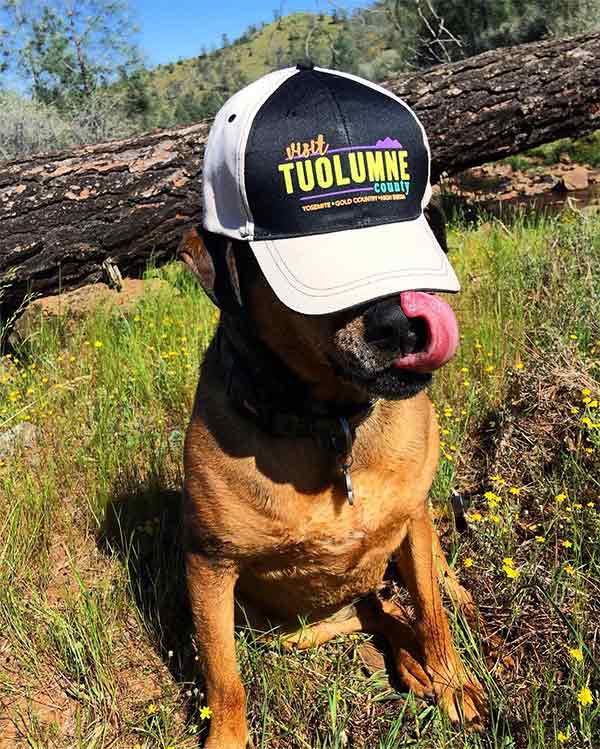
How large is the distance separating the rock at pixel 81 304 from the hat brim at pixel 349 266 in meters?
3.31

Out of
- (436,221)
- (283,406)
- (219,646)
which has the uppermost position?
(436,221)

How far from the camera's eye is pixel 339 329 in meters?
1.62

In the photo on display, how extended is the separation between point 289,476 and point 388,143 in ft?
2.98

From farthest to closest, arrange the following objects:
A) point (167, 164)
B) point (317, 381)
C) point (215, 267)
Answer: point (167, 164), point (317, 381), point (215, 267)

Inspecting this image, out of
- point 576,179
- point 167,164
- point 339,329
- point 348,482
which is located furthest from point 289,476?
point 576,179

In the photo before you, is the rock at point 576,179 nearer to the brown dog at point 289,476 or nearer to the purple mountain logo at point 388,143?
the brown dog at point 289,476

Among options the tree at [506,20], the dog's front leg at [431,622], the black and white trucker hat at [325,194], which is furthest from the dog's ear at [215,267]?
the tree at [506,20]

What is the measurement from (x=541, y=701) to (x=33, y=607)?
1.66m

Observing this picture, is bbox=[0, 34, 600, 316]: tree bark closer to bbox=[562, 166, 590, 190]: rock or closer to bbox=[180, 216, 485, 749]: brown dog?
bbox=[562, 166, 590, 190]: rock

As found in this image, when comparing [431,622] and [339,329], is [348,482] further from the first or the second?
[431,622]

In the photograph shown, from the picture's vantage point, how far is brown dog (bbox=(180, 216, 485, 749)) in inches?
69.1

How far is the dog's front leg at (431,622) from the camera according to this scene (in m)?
2.14

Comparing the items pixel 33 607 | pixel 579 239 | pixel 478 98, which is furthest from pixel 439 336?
pixel 478 98

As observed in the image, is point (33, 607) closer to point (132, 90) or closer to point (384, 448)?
point (384, 448)
